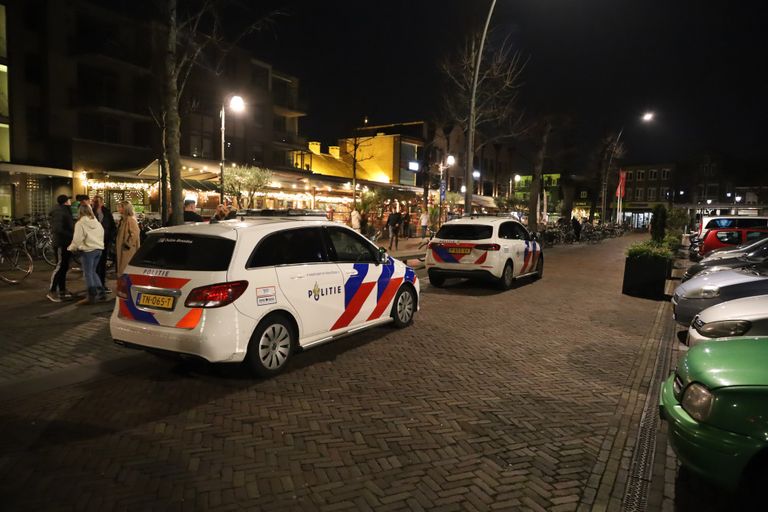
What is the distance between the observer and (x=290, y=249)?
5.71m

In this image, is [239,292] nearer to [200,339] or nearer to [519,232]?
[200,339]

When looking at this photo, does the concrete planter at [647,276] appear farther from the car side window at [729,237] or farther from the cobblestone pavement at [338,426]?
the car side window at [729,237]

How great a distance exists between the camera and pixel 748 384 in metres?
2.87

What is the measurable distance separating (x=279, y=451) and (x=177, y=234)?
263cm

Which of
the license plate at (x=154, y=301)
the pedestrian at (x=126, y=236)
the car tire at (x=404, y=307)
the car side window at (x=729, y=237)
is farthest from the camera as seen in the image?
the car side window at (x=729, y=237)

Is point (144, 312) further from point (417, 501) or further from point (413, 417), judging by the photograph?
point (417, 501)

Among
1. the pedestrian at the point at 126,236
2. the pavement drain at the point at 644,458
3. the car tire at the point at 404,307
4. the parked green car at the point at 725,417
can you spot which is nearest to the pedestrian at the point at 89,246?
the pedestrian at the point at 126,236

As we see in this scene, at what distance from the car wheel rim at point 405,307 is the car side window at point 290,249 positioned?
183cm

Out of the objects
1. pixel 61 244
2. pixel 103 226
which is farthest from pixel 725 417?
pixel 103 226

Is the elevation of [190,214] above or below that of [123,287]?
above

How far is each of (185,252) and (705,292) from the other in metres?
6.83

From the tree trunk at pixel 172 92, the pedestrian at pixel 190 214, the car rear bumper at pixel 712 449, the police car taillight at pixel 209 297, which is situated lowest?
the car rear bumper at pixel 712 449

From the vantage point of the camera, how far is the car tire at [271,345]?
5.16 m

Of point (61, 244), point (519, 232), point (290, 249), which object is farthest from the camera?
point (519, 232)
